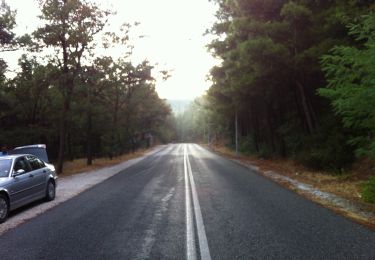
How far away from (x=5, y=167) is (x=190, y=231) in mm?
6087

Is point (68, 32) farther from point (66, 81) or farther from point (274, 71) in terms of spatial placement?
point (274, 71)

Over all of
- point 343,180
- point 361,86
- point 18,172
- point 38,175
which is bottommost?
point 343,180

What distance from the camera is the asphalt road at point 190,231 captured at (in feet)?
23.7

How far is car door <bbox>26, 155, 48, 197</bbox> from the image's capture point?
43.7 feet

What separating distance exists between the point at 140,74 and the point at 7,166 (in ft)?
113

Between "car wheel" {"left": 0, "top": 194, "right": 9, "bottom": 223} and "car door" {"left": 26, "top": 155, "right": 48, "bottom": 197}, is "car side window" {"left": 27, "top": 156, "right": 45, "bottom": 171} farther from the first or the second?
"car wheel" {"left": 0, "top": 194, "right": 9, "bottom": 223}

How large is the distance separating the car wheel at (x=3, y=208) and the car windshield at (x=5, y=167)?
3.26 ft

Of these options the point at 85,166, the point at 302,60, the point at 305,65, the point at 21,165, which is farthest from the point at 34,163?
the point at 85,166

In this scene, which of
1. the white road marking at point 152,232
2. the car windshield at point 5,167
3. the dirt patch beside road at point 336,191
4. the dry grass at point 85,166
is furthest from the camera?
the dry grass at point 85,166

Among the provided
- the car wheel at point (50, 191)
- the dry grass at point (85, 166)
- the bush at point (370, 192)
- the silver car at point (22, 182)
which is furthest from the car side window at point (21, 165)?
the dry grass at point (85, 166)

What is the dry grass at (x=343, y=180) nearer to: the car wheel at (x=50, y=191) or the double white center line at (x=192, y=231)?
the double white center line at (x=192, y=231)

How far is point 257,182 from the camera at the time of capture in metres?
19.0

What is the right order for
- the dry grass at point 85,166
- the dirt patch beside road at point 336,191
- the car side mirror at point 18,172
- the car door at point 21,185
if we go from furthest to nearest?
1. the dry grass at point 85,166
2. the car side mirror at point 18,172
3. the car door at point 21,185
4. the dirt patch beside road at point 336,191

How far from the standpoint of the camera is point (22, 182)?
12367 mm
